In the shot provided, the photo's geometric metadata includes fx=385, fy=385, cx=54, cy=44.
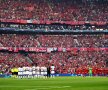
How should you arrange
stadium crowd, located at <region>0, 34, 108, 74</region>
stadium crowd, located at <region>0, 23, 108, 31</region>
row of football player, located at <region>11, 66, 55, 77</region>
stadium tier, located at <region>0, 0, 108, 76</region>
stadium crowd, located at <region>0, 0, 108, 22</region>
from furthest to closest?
stadium crowd, located at <region>0, 23, 108, 31</region> → stadium crowd, located at <region>0, 0, 108, 22</region> → stadium tier, located at <region>0, 0, 108, 76</region> → stadium crowd, located at <region>0, 34, 108, 74</region> → row of football player, located at <region>11, 66, 55, 77</region>

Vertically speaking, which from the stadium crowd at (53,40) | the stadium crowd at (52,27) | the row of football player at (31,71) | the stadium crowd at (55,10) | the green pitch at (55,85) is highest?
the stadium crowd at (55,10)

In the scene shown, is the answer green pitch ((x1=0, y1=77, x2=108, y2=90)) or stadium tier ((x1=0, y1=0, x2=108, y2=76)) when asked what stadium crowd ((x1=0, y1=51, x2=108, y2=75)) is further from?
green pitch ((x1=0, y1=77, x2=108, y2=90))

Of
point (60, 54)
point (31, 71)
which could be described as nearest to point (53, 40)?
point (60, 54)

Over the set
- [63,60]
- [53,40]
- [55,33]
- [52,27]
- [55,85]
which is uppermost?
[52,27]

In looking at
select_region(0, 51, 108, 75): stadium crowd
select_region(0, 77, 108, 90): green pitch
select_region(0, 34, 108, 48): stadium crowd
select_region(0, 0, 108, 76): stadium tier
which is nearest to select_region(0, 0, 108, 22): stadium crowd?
select_region(0, 0, 108, 76): stadium tier

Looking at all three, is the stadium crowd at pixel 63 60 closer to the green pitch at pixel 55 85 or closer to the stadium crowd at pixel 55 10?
the stadium crowd at pixel 55 10

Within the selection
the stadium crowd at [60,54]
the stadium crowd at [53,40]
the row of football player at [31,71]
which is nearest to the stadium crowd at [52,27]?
the stadium crowd at [53,40]

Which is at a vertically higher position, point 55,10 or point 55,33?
point 55,10

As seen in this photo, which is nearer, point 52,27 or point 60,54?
point 60,54

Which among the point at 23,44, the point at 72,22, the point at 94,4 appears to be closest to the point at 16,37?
the point at 23,44

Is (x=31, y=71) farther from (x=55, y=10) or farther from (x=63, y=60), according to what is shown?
(x=55, y=10)

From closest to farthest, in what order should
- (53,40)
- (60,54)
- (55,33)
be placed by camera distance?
(60,54), (53,40), (55,33)

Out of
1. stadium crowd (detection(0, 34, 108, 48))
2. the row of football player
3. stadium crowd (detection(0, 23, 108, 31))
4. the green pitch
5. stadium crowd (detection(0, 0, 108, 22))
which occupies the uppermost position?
stadium crowd (detection(0, 0, 108, 22))

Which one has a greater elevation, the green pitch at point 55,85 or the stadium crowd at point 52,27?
the stadium crowd at point 52,27
